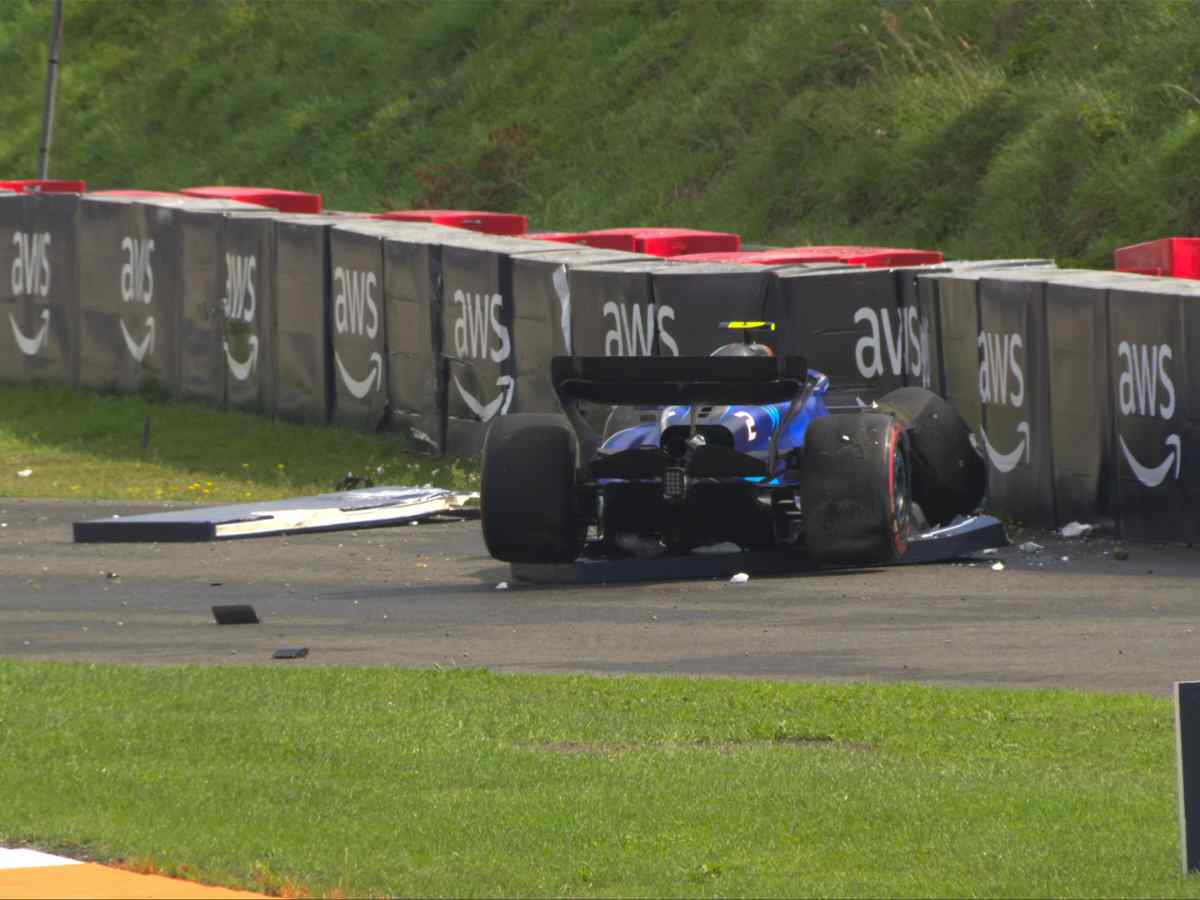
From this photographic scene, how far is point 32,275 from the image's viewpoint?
28.5 meters

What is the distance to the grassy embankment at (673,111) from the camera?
31.7 metres

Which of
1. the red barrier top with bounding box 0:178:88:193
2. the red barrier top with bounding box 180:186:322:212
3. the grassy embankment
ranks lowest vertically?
the red barrier top with bounding box 180:186:322:212

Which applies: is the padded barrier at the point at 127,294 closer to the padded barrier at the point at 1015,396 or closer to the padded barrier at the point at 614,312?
the padded barrier at the point at 614,312

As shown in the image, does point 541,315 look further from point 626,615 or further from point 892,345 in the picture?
point 626,615

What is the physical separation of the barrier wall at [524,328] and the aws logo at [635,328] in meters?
0.02

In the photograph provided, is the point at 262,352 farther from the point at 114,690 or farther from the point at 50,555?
the point at 114,690

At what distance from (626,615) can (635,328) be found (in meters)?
6.15

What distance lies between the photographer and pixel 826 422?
51.1 feet

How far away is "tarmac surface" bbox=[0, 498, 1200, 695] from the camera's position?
1261 cm

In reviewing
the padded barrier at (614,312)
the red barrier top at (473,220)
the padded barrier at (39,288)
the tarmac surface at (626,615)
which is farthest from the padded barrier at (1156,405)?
the padded barrier at (39,288)

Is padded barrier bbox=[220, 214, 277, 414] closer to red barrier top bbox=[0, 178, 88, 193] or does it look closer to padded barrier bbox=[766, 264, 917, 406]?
red barrier top bbox=[0, 178, 88, 193]

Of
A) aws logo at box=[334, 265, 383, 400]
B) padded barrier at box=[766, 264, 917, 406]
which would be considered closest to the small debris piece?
padded barrier at box=[766, 264, 917, 406]

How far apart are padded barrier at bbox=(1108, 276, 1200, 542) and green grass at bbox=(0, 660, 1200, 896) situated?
5.69 meters

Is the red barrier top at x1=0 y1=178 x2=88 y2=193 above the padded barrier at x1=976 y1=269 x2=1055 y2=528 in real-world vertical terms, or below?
above
